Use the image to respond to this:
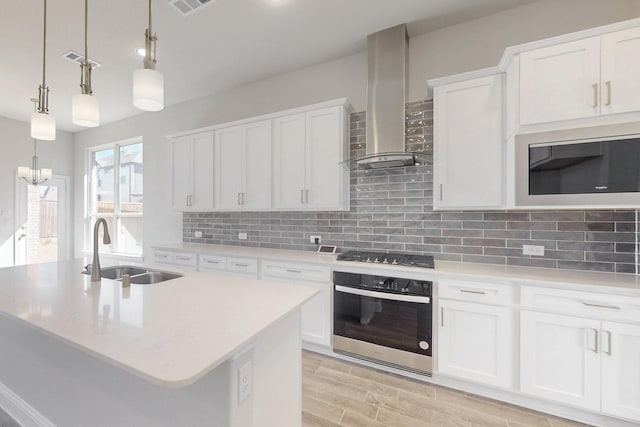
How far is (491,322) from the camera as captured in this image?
1.85 m

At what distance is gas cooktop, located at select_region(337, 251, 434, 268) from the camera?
2148mm

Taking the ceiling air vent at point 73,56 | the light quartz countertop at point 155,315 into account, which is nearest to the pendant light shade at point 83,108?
the light quartz countertop at point 155,315

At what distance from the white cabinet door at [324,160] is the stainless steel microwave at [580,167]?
1.47 metres

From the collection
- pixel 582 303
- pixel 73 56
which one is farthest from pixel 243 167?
pixel 582 303

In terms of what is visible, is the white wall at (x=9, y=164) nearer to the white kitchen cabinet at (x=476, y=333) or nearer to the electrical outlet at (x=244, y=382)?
the electrical outlet at (x=244, y=382)

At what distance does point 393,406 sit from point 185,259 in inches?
108

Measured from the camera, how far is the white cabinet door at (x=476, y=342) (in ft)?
5.94

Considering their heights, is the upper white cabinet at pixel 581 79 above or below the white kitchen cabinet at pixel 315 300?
above

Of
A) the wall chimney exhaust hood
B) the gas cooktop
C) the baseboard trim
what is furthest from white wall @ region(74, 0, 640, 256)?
the baseboard trim

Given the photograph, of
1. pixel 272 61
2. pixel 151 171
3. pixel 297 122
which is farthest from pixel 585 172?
pixel 151 171

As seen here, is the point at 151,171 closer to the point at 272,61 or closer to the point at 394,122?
the point at 272,61

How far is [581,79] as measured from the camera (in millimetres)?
1700

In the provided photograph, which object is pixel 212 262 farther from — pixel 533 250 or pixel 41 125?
pixel 533 250

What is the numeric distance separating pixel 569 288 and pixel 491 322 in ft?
1.68
